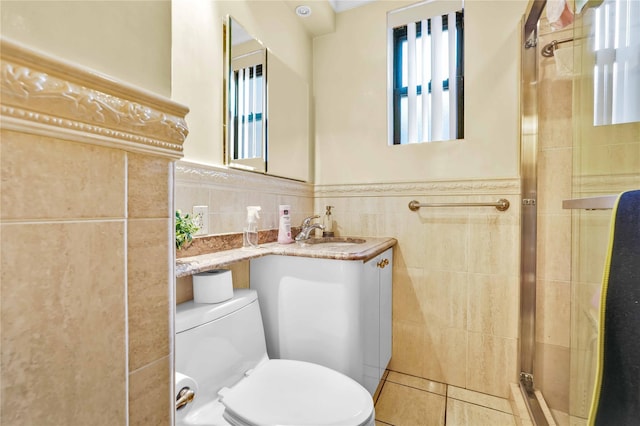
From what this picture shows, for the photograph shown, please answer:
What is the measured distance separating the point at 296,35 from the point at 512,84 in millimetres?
1324

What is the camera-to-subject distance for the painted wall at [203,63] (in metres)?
1.14

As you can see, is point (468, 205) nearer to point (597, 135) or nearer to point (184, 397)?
point (597, 135)

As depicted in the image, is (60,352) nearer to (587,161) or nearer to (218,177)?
(218,177)

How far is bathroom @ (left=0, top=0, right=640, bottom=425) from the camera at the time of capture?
0.34 meters

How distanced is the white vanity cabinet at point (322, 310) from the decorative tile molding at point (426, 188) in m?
0.60

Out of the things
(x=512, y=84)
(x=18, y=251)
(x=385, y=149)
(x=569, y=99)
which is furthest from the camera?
(x=385, y=149)

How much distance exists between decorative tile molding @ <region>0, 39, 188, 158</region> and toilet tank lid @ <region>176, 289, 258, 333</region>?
24.5 inches

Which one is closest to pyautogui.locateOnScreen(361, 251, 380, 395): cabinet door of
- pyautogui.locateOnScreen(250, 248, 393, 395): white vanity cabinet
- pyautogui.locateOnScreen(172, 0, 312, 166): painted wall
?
pyautogui.locateOnScreen(250, 248, 393, 395): white vanity cabinet

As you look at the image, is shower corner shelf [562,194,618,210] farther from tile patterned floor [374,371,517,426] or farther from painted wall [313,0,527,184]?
tile patterned floor [374,371,517,426]

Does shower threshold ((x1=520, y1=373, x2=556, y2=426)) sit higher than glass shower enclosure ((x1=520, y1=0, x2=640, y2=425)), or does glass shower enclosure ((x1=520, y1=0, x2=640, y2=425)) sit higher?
glass shower enclosure ((x1=520, y1=0, x2=640, y2=425))

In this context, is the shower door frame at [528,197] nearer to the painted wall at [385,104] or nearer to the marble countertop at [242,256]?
the painted wall at [385,104]

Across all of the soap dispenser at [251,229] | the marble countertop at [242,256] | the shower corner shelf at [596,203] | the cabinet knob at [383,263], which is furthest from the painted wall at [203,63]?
the shower corner shelf at [596,203]

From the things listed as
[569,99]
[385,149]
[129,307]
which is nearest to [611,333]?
[129,307]

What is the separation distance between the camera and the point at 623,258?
21.4 inches
